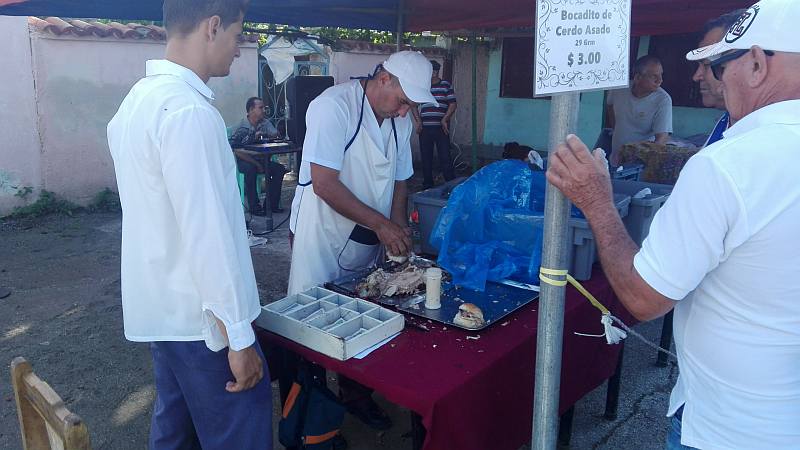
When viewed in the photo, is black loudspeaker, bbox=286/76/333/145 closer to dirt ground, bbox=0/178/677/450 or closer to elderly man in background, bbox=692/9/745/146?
dirt ground, bbox=0/178/677/450

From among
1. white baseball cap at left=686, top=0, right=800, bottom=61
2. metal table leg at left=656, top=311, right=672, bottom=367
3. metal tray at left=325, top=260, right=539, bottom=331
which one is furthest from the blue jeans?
metal table leg at left=656, top=311, right=672, bottom=367

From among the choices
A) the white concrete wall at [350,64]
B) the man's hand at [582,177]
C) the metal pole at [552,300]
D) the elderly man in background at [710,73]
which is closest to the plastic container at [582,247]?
the elderly man in background at [710,73]

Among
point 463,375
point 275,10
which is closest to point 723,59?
point 463,375

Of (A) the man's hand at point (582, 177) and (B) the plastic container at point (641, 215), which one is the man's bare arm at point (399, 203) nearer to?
(B) the plastic container at point (641, 215)

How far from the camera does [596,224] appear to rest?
124cm

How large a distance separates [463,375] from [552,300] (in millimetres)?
391

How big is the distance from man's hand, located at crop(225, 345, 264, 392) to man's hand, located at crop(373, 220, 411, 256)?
0.93 meters

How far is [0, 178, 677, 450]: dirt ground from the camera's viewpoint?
2834mm

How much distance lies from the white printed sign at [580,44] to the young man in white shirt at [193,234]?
793 mm

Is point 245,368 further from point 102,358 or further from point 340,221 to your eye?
point 102,358

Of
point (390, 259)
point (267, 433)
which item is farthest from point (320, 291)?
point (267, 433)

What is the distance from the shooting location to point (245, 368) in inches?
60.4

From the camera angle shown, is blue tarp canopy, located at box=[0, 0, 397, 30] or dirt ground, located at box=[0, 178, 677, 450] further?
dirt ground, located at box=[0, 178, 677, 450]

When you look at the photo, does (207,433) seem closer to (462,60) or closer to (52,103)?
(52,103)
